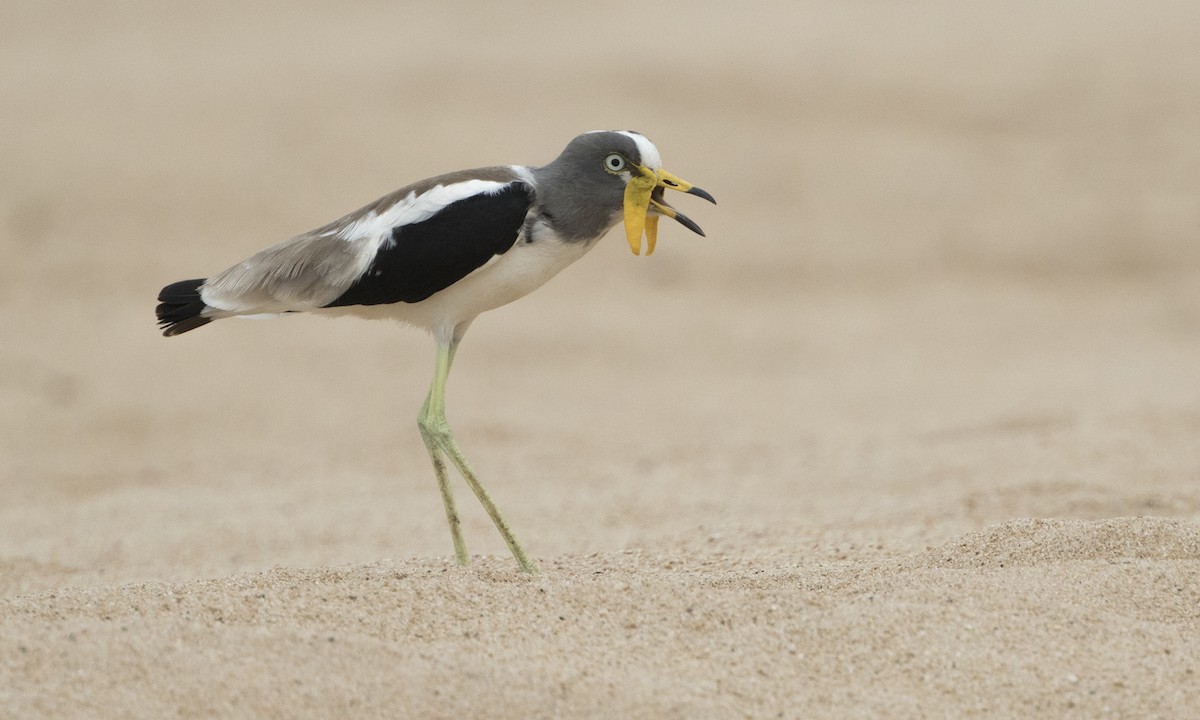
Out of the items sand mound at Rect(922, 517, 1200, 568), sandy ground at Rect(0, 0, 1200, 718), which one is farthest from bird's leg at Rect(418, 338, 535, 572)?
sand mound at Rect(922, 517, 1200, 568)

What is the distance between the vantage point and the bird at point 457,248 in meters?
4.43

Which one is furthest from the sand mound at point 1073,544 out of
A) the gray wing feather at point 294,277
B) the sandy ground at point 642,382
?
the gray wing feather at point 294,277

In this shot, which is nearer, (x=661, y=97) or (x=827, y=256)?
(x=827, y=256)

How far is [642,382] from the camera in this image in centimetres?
1133

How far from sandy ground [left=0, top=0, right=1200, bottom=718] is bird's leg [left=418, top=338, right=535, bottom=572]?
15 centimetres

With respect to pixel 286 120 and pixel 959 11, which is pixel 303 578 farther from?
pixel 959 11

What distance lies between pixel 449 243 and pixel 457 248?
0.03 metres

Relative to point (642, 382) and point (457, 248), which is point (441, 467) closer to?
point (457, 248)

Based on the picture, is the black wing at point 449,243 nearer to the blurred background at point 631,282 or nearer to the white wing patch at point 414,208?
the white wing patch at point 414,208

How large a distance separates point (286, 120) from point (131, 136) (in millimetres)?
1596

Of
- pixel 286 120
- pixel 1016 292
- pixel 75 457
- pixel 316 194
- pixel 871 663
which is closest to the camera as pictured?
pixel 871 663

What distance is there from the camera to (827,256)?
13.1 metres

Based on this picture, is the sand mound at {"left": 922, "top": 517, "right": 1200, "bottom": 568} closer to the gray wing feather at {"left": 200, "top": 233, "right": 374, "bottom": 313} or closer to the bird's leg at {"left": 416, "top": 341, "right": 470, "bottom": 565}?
the bird's leg at {"left": 416, "top": 341, "right": 470, "bottom": 565}

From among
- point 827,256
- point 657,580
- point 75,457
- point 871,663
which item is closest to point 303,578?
point 657,580
